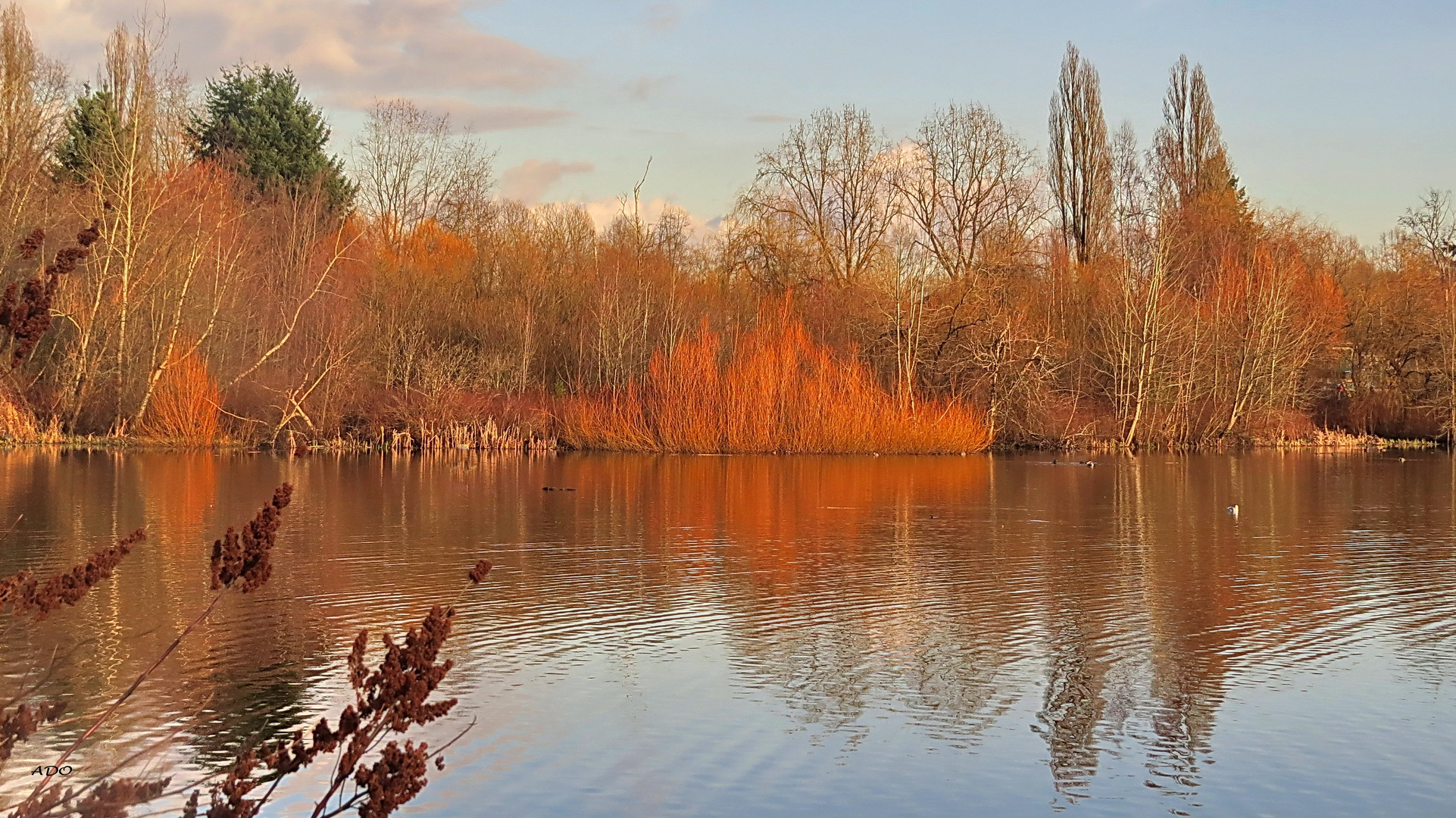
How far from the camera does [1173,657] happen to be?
25.1 feet

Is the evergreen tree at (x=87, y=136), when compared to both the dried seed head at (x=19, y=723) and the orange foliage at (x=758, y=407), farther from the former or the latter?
the dried seed head at (x=19, y=723)

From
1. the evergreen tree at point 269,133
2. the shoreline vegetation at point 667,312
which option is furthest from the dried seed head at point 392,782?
the evergreen tree at point 269,133

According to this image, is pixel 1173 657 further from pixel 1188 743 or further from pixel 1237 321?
pixel 1237 321

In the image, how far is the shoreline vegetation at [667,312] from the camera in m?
27.1

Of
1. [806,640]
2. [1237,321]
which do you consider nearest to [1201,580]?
[806,640]

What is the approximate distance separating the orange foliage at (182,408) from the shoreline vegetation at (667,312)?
0.06 metres

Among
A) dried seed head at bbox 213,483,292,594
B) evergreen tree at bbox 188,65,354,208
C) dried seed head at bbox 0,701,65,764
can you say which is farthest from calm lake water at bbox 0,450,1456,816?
evergreen tree at bbox 188,65,354,208

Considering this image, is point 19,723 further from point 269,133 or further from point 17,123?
point 269,133

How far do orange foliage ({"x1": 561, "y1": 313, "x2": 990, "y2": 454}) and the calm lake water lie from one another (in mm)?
12045

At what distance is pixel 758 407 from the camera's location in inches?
1108

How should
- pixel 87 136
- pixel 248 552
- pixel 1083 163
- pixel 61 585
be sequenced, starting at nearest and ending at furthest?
pixel 248 552
pixel 61 585
pixel 87 136
pixel 1083 163

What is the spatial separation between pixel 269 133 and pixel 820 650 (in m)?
35.1

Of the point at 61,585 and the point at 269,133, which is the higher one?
the point at 269,133

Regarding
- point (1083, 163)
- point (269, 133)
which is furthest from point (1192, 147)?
point (269, 133)
